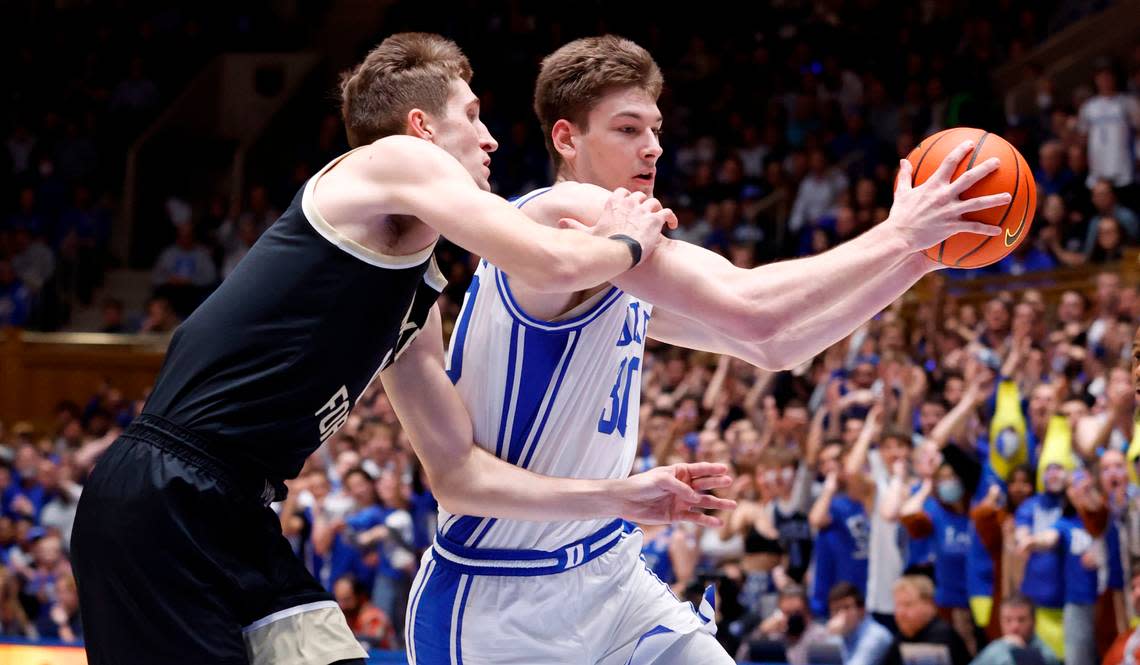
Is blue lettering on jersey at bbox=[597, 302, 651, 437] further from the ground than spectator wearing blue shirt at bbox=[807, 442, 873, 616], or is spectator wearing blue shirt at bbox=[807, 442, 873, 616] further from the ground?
blue lettering on jersey at bbox=[597, 302, 651, 437]

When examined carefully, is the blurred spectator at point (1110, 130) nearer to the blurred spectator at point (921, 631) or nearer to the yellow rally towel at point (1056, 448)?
the yellow rally towel at point (1056, 448)

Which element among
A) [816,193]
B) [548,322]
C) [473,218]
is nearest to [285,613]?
[473,218]

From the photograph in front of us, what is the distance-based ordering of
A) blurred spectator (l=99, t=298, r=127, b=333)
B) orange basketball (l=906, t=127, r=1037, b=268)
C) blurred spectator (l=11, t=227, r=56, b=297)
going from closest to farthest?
orange basketball (l=906, t=127, r=1037, b=268) → blurred spectator (l=99, t=298, r=127, b=333) → blurred spectator (l=11, t=227, r=56, b=297)

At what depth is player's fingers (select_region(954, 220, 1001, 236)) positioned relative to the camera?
3.52m

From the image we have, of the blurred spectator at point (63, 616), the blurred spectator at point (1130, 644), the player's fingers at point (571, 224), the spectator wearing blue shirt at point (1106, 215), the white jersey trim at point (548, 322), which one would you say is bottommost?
the blurred spectator at point (63, 616)

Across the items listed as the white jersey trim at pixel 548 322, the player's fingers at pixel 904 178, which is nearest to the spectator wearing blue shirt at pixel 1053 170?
the player's fingers at pixel 904 178

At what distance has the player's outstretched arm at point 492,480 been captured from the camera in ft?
11.9

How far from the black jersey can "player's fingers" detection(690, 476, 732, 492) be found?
2.96 feet

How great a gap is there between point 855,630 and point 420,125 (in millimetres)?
5847

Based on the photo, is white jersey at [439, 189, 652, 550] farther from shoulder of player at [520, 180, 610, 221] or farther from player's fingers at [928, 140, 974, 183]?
player's fingers at [928, 140, 974, 183]

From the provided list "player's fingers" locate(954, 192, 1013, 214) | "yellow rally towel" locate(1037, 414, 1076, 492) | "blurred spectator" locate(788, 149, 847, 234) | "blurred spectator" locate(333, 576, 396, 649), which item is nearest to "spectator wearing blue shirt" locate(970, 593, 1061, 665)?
"yellow rally towel" locate(1037, 414, 1076, 492)

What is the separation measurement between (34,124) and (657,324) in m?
18.6

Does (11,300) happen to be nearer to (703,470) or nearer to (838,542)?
(838,542)

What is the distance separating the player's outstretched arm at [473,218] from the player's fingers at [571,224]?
263 mm
